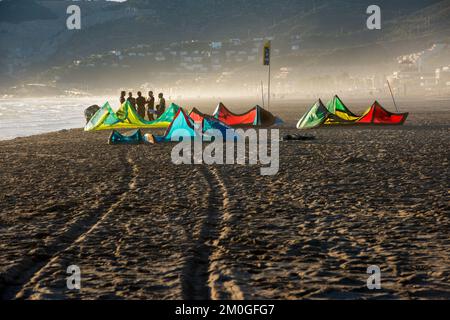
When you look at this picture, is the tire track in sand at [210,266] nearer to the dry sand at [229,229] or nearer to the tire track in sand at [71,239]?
the dry sand at [229,229]

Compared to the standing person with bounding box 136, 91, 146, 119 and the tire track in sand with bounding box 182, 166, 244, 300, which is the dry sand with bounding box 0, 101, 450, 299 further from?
the standing person with bounding box 136, 91, 146, 119

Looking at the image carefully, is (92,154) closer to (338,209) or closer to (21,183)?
(21,183)

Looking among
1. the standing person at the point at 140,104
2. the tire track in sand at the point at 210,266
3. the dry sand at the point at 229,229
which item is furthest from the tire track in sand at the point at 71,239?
the standing person at the point at 140,104

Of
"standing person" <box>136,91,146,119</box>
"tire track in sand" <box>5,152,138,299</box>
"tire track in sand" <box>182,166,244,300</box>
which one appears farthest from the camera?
"standing person" <box>136,91,146,119</box>

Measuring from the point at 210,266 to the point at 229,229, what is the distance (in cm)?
129

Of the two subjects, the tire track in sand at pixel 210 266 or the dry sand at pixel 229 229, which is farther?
the dry sand at pixel 229 229

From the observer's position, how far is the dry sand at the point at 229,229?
14.5 feet

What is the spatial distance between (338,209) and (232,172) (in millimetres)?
3626

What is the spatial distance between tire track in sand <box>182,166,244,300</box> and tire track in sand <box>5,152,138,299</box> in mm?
1192

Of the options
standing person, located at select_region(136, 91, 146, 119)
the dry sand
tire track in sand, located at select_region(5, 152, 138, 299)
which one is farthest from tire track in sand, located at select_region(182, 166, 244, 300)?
standing person, located at select_region(136, 91, 146, 119)

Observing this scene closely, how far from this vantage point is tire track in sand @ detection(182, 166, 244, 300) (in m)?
4.23

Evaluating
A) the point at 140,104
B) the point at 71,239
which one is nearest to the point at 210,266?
the point at 71,239

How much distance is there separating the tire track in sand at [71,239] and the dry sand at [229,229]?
2cm

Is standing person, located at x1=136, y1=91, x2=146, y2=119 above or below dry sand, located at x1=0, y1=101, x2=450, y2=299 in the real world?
above
